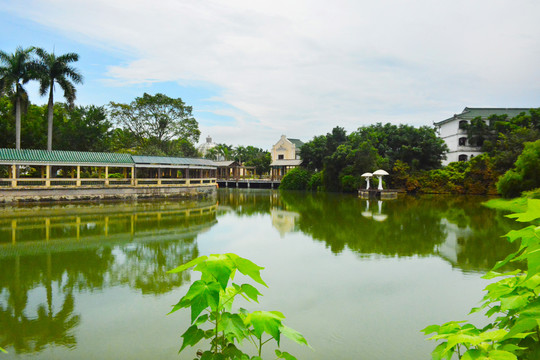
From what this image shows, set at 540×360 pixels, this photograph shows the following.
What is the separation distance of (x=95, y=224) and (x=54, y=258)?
17.4 ft

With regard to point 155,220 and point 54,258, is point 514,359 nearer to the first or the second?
point 54,258

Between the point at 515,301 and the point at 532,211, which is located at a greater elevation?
the point at 532,211

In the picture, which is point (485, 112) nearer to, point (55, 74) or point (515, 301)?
point (55, 74)

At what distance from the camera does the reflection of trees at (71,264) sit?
4.93 metres

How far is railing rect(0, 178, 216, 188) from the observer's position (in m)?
20.0

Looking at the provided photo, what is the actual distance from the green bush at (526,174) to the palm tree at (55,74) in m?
28.6

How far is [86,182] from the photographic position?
2297 centimetres

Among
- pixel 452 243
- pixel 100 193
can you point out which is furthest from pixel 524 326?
pixel 100 193

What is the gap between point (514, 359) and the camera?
1360 millimetres

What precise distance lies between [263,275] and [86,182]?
1922 cm

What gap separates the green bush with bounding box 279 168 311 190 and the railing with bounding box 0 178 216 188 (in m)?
16.3

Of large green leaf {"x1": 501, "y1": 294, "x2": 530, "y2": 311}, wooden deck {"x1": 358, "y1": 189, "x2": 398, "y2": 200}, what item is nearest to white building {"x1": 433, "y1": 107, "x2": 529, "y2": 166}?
wooden deck {"x1": 358, "y1": 189, "x2": 398, "y2": 200}

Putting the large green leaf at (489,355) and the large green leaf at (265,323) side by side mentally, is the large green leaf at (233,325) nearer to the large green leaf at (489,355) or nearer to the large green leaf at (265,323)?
the large green leaf at (265,323)

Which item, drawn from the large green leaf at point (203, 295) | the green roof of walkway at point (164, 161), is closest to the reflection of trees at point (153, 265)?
the large green leaf at point (203, 295)
